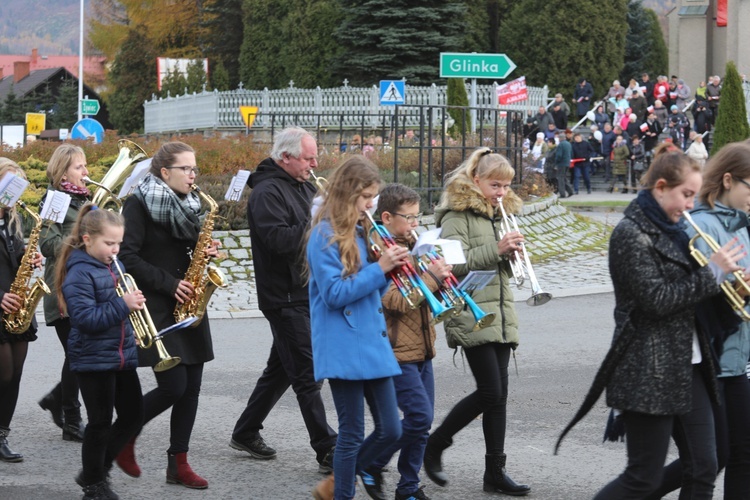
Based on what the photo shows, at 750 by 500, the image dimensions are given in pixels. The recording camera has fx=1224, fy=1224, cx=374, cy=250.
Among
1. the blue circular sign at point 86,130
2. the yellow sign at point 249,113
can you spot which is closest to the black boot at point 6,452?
the blue circular sign at point 86,130

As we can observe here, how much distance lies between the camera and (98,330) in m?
5.93

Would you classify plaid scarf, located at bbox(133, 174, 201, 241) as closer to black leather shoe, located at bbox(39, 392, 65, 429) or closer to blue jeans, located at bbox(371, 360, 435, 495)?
blue jeans, located at bbox(371, 360, 435, 495)

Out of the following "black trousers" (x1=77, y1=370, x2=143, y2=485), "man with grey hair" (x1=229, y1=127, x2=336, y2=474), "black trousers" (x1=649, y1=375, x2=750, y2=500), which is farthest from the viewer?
"man with grey hair" (x1=229, y1=127, x2=336, y2=474)

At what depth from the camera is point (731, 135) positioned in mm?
28375

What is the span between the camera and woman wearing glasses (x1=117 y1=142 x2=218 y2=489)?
647 centimetres

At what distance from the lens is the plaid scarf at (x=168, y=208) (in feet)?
21.3

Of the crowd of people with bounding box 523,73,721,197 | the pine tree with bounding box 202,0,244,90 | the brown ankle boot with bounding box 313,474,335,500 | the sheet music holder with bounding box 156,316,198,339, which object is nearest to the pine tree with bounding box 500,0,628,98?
the crowd of people with bounding box 523,73,721,197

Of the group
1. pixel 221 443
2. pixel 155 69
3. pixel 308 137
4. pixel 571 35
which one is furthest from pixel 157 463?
pixel 155 69

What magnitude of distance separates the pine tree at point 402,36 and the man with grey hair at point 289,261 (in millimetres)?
34907

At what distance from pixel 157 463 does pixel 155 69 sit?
53722 mm

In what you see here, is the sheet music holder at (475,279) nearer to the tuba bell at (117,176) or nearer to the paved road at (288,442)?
the paved road at (288,442)

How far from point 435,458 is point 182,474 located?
1.35m

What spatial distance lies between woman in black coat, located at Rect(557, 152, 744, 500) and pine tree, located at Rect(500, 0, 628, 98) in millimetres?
41987

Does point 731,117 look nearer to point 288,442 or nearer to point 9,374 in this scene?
point 288,442
